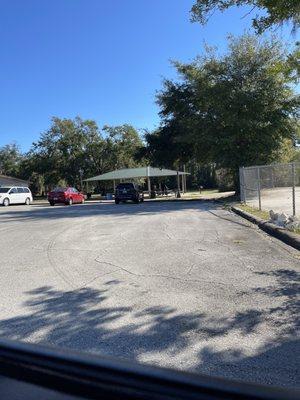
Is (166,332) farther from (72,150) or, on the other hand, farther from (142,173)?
(72,150)

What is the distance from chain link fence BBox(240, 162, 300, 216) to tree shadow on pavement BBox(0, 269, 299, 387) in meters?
10.2

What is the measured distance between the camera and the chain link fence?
711 inches

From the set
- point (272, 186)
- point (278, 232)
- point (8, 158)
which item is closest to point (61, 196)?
point (272, 186)

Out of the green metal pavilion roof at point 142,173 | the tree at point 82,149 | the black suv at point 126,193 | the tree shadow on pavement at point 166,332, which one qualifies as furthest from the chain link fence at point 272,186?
the tree at point 82,149

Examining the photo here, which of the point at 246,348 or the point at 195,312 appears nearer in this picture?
the point at 246,348

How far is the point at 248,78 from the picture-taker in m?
32.1

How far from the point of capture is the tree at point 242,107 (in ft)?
103

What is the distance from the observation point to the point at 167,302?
662 cm

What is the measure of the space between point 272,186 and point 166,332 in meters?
15.5

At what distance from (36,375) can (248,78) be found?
32409mm

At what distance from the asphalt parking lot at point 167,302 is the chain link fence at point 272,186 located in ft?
19.6

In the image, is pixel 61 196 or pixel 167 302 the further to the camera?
pixel 61 196

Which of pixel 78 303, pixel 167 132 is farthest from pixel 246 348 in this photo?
pixel 167 132

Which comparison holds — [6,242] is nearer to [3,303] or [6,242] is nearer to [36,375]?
[3,303]
